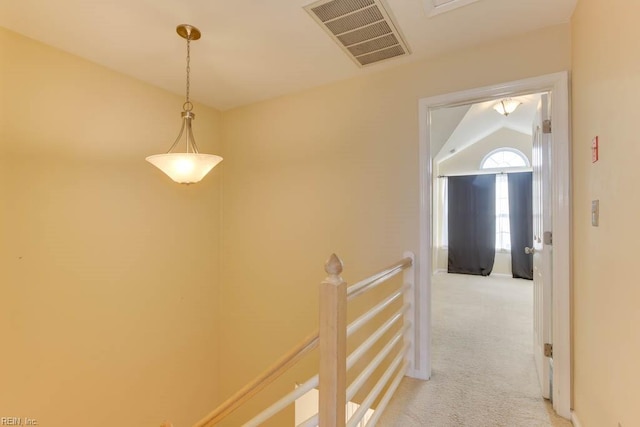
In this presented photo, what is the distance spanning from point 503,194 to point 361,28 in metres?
6.01

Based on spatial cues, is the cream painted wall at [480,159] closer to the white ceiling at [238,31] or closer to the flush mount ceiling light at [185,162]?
the white ceiling at [238,31]

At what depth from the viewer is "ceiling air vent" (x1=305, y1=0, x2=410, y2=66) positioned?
5.92 feet

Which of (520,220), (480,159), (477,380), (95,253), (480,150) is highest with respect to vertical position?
(480,150)

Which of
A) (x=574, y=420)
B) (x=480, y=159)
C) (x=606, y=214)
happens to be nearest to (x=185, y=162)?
(x=606, y=214)

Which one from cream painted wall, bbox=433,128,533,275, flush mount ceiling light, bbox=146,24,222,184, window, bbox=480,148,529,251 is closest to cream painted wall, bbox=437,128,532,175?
cream painted wall, bbox=433,128,533,275

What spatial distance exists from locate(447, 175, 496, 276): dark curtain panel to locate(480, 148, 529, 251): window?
0.10 metres

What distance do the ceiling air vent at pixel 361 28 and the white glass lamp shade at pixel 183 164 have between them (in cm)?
111

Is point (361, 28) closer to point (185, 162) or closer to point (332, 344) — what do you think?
point (185, 162)

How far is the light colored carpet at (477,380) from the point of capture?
1.85 m

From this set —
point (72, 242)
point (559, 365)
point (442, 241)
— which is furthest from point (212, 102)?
point (442, 241)

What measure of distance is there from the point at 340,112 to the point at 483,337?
2.73 metres

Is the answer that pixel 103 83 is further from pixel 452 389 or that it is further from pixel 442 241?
pixel 442 241

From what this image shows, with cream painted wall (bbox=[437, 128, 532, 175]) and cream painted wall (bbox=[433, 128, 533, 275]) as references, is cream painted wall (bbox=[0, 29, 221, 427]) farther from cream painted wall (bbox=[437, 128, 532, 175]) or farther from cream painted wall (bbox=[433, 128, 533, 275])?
cream painted wall (bbox=[437, 128, 532, 175])

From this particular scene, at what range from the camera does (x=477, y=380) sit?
7.55 ft
